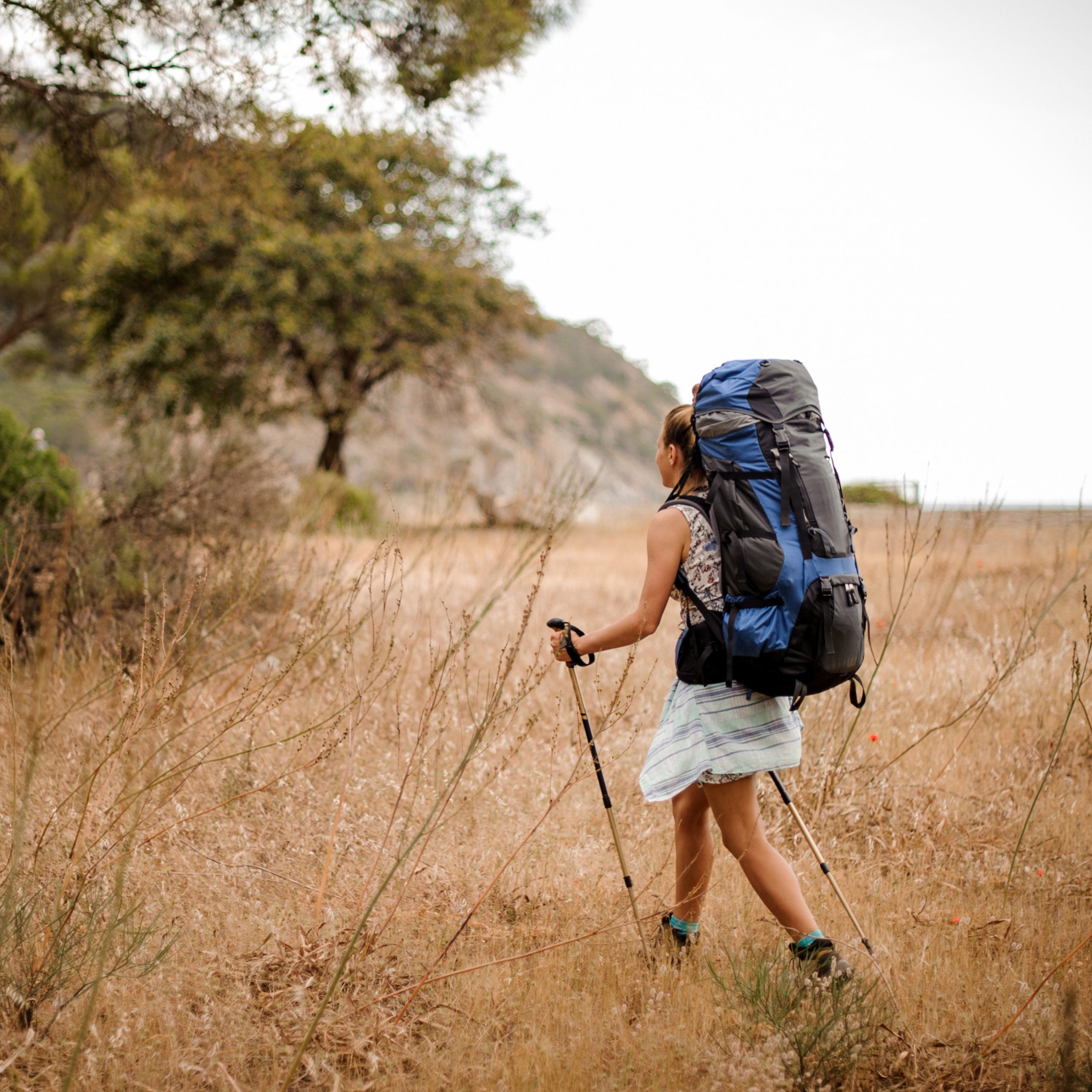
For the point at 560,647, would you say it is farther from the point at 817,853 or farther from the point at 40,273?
the point at 40,273

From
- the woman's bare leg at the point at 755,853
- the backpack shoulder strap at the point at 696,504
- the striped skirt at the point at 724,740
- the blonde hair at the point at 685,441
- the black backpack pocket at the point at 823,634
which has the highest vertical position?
the blonde hair at the point at 685,441

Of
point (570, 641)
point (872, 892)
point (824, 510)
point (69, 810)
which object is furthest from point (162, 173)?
point (872, 892)

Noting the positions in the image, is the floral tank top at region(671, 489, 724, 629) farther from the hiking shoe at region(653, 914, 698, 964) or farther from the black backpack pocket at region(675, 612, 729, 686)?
the hiking shoe at region(653, 914, 698, 964)

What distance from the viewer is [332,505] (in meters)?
Answer: 6.57

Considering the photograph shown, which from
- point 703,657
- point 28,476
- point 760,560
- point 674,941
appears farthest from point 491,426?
point 760,560

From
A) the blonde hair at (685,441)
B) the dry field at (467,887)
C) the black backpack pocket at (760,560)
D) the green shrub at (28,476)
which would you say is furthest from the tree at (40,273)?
the black backpack pocket at (760,560)

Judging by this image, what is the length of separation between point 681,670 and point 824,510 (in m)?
0.59

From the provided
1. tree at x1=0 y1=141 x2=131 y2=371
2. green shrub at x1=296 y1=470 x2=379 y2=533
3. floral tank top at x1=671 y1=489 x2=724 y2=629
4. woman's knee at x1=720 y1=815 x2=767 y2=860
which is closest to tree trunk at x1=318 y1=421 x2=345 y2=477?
green shrub at x1=296 y1=470 x2=379 y2=533

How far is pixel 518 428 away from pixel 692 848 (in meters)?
34.5

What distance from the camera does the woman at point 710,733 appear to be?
2.18 meters

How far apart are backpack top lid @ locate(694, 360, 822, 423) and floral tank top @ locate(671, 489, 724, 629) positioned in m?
0.26

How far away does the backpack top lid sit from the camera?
2.14 meters

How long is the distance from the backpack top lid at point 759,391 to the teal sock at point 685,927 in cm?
155

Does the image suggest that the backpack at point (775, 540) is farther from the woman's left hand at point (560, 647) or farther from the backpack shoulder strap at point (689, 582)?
the woman's left hand at point (560, 647)
